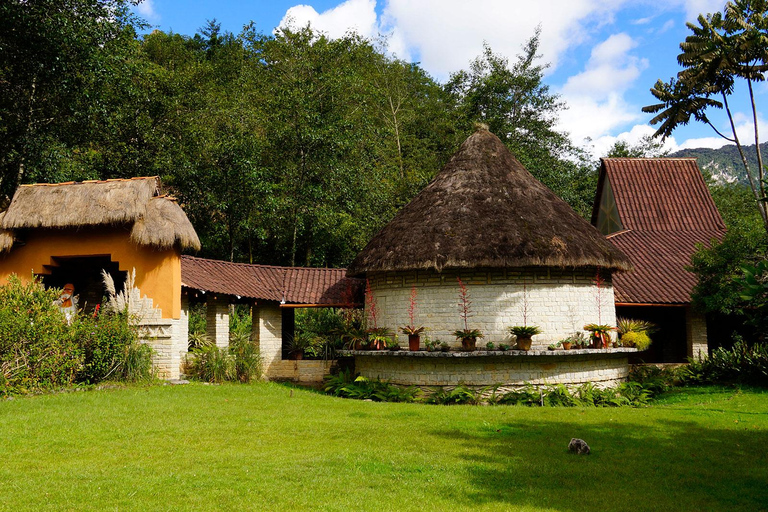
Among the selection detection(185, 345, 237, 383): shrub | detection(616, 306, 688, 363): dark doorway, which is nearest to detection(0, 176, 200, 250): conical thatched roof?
detection(185, 345, 237, 383): shrub

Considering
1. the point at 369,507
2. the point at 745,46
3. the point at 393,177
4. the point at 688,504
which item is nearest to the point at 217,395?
the point at 369,507

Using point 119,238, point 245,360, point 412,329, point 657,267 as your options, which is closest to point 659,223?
point 657,267

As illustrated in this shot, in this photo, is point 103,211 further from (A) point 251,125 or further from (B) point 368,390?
(A) point 251,125

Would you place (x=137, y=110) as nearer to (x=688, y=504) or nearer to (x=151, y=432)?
(x=151, y=432)

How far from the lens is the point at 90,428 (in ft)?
31.4

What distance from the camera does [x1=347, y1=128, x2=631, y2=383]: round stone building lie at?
14.5 metres

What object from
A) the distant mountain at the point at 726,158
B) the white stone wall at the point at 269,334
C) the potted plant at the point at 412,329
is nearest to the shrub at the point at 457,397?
the potted plant at the point at 412,329

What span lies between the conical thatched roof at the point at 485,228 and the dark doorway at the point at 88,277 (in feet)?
22.7

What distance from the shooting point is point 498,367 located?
47.5ft

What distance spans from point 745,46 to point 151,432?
2343 cm

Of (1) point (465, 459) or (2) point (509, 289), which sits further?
(2) point (509, 289)

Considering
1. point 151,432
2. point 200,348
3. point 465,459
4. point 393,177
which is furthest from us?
point 393,177

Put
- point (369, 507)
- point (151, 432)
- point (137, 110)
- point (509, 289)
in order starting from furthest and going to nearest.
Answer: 1. point (137, 110)
2. point (509, 289)
3. point (151, 432)
4. point (369, 507)

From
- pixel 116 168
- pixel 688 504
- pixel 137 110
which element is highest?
pixel 137 110
